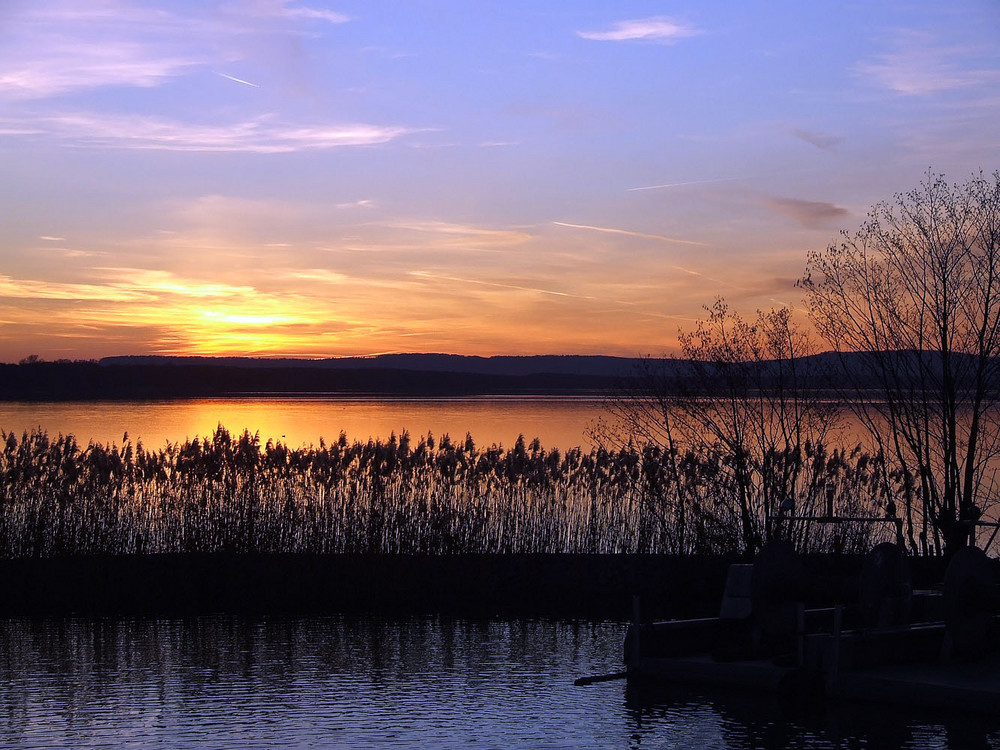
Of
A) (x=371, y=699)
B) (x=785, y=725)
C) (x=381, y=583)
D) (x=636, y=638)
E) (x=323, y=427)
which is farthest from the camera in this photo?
(x=323, y=427)

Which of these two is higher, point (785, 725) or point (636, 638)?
point (636, 638)

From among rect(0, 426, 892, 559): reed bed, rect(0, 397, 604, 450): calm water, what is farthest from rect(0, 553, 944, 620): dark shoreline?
rect(0, 397, 604, 450): calm water

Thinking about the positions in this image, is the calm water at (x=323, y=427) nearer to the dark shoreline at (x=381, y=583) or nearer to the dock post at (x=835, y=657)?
the dark shoreline at (x=381, y=583)

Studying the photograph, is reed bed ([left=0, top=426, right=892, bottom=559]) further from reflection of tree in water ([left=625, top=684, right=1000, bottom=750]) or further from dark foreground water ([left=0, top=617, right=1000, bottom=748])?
reflection of tree in water ([left=625, top=684, right=1000, bottom=750])

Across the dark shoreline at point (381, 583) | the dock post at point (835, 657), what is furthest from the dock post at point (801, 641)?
the dark shoreline at point (381, 583)

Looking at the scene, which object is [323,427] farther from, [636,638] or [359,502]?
[636,638]

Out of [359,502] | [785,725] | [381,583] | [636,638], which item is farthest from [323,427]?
[785,725]

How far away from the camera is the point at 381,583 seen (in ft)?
53.3

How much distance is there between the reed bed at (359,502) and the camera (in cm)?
1686

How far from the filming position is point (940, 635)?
11.9 m

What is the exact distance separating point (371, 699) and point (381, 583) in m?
5.53

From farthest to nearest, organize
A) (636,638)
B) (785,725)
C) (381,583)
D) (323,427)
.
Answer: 1. (323,427)
2. (381,583)
3. (636,638)
4. (785,725)

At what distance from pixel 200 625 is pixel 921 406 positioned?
11537mm

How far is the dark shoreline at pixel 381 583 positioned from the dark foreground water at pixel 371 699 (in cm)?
129
